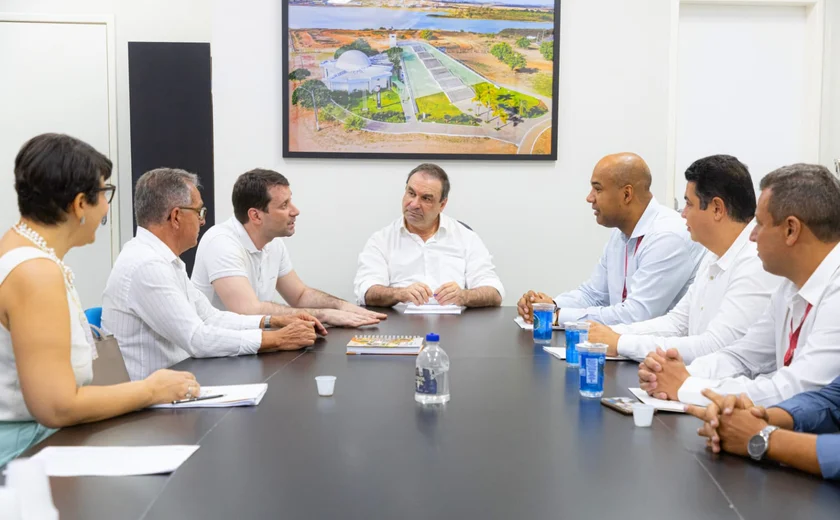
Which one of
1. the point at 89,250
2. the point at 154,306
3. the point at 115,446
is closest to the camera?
the point at 115,446

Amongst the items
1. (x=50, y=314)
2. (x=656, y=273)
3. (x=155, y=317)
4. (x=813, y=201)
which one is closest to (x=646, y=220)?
(x=656, y=273)

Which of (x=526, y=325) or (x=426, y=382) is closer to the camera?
(x=426, y=382)

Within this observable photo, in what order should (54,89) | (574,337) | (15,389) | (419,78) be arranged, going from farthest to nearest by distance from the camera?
(54,89)
(419,78)
(574,337)
(15,389)

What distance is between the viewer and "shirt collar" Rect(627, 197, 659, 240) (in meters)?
3.41

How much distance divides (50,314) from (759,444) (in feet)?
4.82

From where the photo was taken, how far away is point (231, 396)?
187cm

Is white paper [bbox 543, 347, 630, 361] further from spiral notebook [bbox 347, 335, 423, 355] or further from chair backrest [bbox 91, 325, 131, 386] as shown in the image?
chair backrest [bbox 91, 325, 131, 386]

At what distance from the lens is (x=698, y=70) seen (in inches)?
188

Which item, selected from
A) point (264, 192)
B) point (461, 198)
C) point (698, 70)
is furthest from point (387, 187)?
point (698, 70)

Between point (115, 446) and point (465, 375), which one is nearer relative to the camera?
point (115, 446)

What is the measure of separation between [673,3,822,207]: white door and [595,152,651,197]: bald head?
141 cm

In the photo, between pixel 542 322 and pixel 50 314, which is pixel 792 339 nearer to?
pixel 542 322

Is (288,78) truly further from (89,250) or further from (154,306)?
(154,306)

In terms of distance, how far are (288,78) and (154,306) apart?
2.43 m
